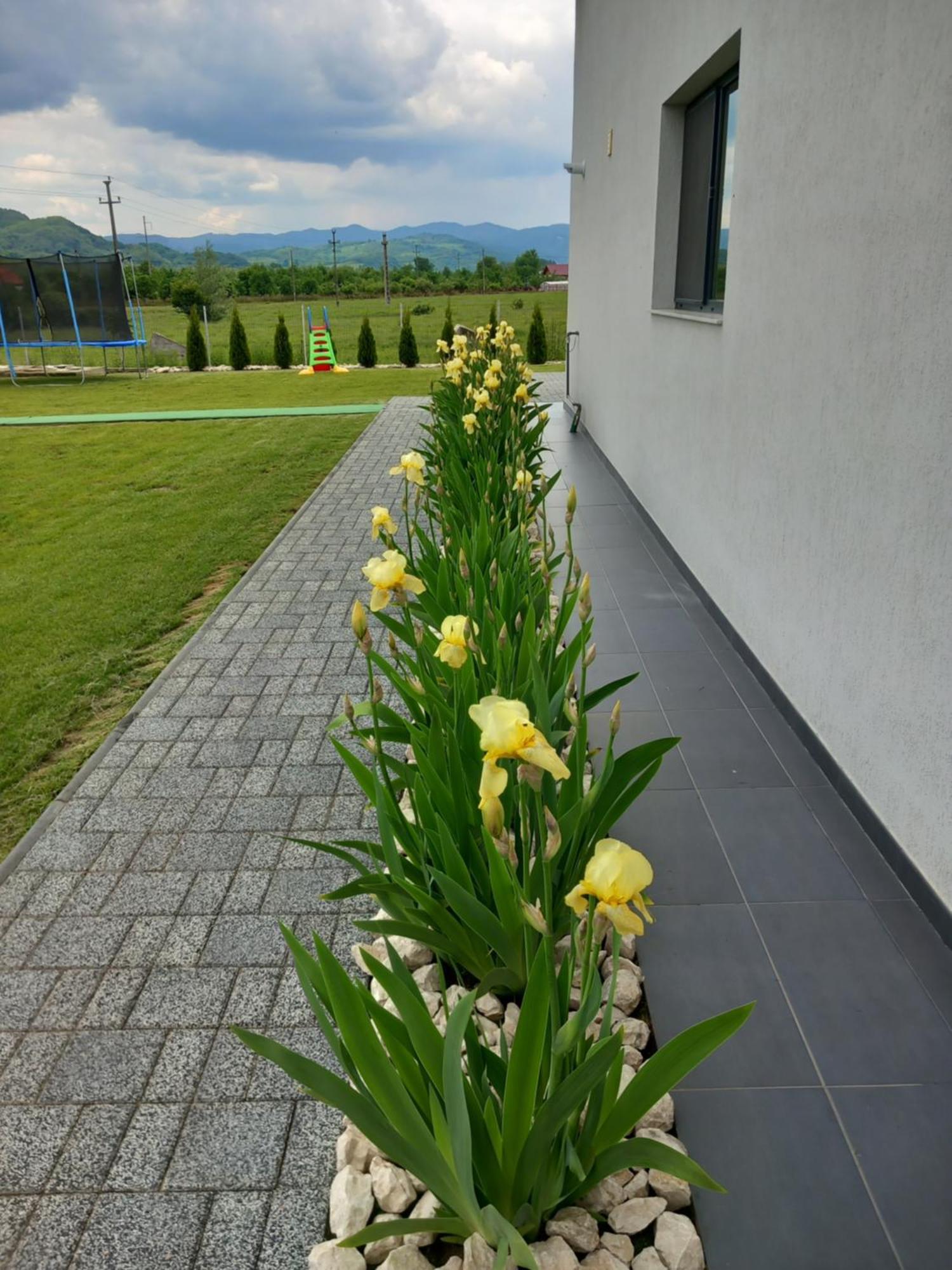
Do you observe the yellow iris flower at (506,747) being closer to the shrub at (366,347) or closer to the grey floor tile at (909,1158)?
the grey floor tile at (909,1158)

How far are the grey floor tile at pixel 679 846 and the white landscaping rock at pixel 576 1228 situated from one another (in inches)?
34.9

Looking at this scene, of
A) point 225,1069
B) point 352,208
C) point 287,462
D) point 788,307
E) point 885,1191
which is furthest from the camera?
point 352,208

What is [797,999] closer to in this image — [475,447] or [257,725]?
[257,725]

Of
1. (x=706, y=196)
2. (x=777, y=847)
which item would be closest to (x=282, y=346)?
(x=706, y=196)

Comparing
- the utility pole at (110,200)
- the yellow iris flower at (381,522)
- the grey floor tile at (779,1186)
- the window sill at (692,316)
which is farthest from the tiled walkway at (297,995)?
the utility pole at (110,200)

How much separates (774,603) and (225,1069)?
234cm

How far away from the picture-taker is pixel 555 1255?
1336 millimetres

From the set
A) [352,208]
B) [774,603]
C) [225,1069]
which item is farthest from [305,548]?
[352,208]

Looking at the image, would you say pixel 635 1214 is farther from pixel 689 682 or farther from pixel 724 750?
pixel 689 682

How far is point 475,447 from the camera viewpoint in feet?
15.0

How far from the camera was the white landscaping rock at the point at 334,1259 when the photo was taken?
136 cm

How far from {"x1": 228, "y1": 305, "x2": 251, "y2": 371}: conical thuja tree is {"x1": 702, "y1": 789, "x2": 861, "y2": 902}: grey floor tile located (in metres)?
18.8

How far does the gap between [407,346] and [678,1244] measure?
18.8 m

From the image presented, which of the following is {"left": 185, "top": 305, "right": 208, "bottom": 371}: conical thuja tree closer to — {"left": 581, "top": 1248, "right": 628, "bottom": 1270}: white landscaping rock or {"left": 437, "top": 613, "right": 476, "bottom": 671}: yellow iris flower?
{"left": 437, "top": 613, "right": 476, "bottom": 671}: yellow iris flower
